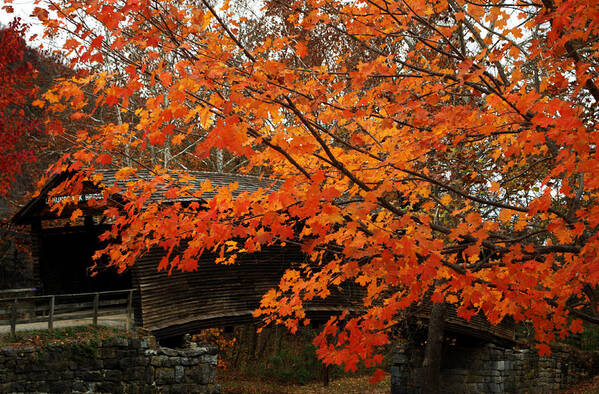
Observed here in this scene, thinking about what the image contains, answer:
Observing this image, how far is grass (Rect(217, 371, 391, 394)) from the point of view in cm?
2056

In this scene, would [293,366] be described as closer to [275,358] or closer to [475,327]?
[275,358]

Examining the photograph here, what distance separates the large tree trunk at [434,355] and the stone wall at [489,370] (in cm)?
321

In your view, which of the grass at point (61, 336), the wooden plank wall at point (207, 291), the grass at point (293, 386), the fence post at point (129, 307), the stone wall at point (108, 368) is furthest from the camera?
the grass at point (293, 386)

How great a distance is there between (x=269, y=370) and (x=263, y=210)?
2028cm

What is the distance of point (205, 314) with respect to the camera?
40.8 ft

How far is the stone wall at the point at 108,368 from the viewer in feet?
31.5

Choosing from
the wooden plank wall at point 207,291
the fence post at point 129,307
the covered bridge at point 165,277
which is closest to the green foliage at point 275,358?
the covered bridge at point 165,277

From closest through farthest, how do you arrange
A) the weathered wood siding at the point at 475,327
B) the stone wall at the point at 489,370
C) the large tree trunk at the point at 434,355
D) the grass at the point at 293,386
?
the large tree trunk at the point at 434,355, the weathered wood siding at the point at 475,327, the stone wall at the point at 489,370, the grass at the point at 293,386

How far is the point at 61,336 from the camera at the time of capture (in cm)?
1044

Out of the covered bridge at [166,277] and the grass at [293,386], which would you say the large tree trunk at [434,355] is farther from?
the grass at [293,386]

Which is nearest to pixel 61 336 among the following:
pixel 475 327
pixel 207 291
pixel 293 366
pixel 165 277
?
pixel 165 277

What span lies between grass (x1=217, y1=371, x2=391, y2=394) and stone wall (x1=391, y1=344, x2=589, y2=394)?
2.94 metres

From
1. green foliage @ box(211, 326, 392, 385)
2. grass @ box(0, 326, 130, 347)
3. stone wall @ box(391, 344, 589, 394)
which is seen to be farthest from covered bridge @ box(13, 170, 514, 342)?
green foliage @ box(211, 326, 392, 385)

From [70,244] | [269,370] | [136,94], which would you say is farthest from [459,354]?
[136,94]
